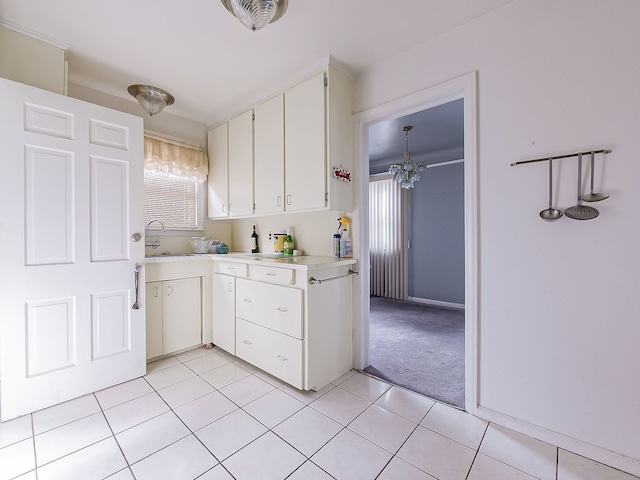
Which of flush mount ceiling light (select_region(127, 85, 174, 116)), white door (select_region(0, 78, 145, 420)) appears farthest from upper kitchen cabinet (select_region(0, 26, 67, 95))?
flush mount ceiling light (select_region(127, 85, 174, 116))

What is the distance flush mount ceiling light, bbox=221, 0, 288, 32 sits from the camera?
4.84 feet

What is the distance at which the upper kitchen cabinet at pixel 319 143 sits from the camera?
213 cm

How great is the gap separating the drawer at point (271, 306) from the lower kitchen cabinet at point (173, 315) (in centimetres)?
58

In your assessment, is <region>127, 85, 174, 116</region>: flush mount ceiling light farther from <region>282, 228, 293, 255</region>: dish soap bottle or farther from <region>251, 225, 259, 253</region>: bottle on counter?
<region>282, 228, 293, 255</region>: dish soap bottle

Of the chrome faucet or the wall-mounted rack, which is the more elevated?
the wall-mounted rack

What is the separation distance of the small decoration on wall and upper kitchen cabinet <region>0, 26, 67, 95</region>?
209 centimetres

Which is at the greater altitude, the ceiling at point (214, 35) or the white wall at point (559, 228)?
the ceiling at point (214, 35)

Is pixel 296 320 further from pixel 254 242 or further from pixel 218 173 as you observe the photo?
pixel 218 173

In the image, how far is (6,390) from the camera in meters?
1.70

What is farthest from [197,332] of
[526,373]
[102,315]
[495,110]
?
[495,110]

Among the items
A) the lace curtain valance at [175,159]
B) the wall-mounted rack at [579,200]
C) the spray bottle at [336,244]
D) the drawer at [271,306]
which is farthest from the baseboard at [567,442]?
the lace curtain valance at [175,159]

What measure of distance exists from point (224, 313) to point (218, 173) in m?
1.62

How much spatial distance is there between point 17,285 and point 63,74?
1.53m

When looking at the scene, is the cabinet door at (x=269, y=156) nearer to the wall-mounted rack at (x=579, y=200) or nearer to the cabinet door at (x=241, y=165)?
the cabinet door at (x=241, y=165)
